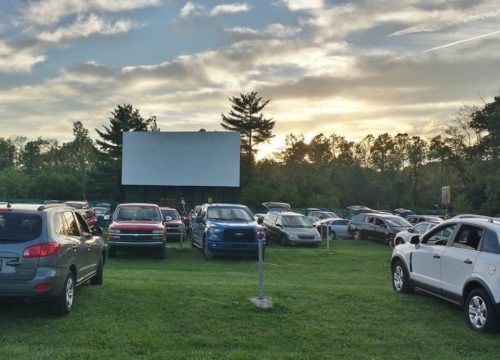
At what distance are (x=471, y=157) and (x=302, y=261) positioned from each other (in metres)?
57.6

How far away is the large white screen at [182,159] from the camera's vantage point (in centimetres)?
Answer: 5066

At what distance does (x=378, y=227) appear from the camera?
28578 mm

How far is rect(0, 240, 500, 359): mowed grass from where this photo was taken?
6461 millimetres

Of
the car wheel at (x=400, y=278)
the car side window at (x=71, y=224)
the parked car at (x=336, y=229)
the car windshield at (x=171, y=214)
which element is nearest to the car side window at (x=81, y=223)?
the car side window at (x=71, y=224)

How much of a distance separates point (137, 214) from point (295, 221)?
9.38 meters

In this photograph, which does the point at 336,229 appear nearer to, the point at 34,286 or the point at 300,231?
the point at 300,231

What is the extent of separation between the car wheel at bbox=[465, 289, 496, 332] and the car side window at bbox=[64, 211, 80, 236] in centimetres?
611

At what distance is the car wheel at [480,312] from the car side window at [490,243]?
591 millimetres

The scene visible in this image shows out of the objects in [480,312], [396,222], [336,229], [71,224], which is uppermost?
[71,224]

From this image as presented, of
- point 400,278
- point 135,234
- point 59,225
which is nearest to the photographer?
point 59,225

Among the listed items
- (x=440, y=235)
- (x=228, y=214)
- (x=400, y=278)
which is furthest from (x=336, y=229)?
(x=440, y=235)

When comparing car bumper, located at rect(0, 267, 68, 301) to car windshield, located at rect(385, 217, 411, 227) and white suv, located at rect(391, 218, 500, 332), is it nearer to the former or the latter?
white suv, located at rect(391, 218, 500, 332)

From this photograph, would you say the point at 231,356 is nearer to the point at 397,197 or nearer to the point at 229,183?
the point at 229,183

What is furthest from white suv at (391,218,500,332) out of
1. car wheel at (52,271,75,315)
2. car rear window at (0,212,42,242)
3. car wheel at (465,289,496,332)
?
car rear window at (0,212,42,242)
